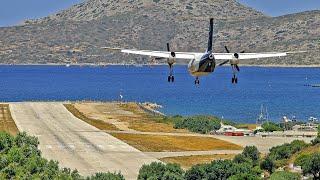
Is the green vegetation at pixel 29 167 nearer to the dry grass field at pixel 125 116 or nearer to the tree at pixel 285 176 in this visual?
the tree at pixel 285 176

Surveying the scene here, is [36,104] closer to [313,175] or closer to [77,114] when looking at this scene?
[77,114]

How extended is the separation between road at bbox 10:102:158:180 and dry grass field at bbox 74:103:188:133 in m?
6.94

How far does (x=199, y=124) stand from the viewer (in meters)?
142

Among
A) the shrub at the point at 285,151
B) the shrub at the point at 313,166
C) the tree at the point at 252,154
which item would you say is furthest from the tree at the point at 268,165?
the shrub at the point at 313,166

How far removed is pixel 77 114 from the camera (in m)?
167

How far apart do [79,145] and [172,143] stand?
48.6 feet

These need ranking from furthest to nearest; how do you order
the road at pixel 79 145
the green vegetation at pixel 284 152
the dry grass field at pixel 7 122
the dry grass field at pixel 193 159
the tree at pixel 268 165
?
the dry grass field at pixel 7 122
the dry grass field at pixel 193 159
the green vegetation at pixel 284 152
the road at pixel 79 145
the tree at pixel 268 165

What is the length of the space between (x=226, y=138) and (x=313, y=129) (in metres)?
21.4

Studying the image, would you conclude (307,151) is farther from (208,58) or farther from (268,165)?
(208,58)

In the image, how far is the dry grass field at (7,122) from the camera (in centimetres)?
12794

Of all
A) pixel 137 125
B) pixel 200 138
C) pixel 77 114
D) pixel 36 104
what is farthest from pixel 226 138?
pixel 36 104

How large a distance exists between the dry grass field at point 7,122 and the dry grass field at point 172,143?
16291 millimetres

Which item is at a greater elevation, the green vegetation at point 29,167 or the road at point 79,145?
the green vegetation at point 29,167

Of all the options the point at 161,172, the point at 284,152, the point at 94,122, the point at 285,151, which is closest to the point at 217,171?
the point at 161,172
